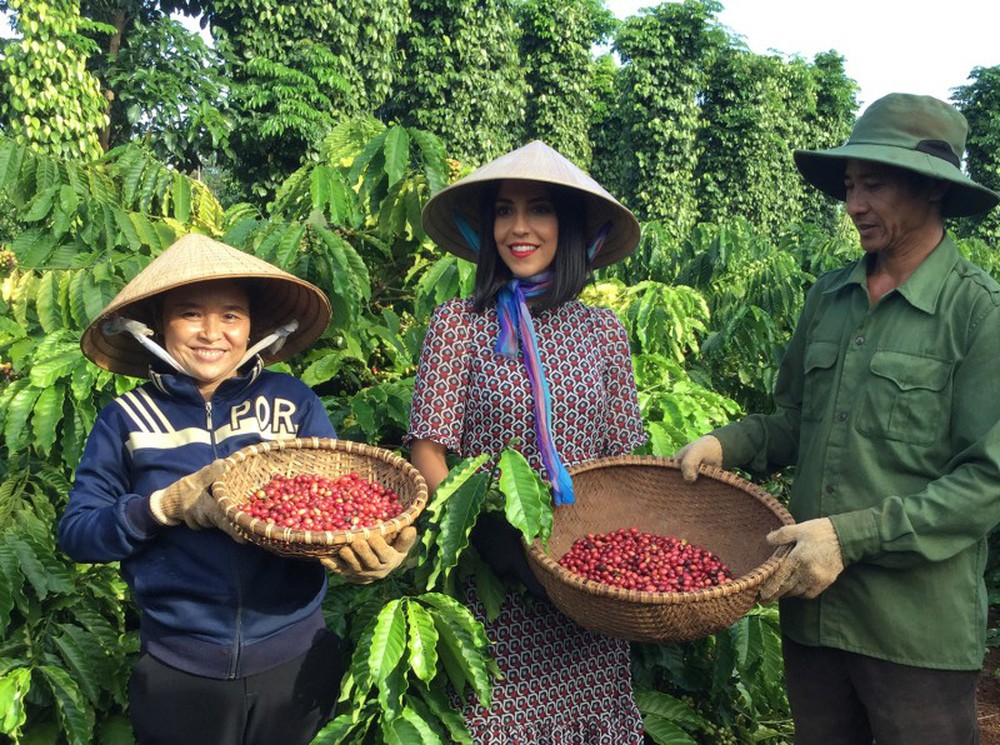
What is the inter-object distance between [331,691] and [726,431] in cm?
106

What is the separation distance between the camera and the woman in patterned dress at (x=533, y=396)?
1845 millimetres

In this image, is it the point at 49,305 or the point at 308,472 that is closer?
the point at 308,472

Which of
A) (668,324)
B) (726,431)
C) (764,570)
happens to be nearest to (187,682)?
(764,570)

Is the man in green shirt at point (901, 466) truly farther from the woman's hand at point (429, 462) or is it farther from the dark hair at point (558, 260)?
the woman's hand at point (429, 462)

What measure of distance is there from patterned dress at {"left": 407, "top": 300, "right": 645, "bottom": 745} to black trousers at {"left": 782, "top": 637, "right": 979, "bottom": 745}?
15.2 inches

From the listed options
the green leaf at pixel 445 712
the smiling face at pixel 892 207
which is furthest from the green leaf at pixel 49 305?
the smiling face at pixel 892 207

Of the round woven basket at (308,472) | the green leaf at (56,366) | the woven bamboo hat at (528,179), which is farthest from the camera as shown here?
the green leaf at (56,366)

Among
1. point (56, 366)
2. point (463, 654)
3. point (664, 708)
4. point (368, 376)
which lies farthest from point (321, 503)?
point (368, 376)

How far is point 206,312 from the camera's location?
68.1 inches

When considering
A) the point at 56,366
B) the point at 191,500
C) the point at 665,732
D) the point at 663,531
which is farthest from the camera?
the point at 665,732

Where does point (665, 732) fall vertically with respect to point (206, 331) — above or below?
below

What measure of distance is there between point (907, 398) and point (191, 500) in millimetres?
1338

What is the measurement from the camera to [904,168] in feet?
5.65

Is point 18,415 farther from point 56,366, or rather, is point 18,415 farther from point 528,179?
point 528,179
